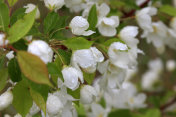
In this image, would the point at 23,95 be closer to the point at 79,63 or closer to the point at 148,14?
the point at 79,63

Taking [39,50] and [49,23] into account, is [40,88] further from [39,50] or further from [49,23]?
[49,23]

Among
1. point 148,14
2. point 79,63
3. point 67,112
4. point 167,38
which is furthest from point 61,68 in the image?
point 167,38

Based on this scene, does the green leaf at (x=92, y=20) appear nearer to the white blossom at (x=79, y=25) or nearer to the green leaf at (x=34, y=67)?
the white blossom at (x=79, y=25)

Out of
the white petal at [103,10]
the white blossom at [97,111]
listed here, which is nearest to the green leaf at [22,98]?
the white petal at [103,10]

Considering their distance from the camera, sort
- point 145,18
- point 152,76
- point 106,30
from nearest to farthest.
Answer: point 106,30, point 145,18, point 152,76

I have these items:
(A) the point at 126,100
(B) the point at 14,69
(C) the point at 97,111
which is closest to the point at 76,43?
(B) the point at 14,69

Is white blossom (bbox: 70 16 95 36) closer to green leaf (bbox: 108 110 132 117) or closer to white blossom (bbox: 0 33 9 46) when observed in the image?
white blossom (bbox: 0 33 9 46)

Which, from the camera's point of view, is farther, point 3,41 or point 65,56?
point 65,56

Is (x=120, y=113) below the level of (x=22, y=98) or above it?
below
